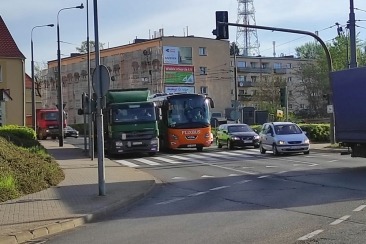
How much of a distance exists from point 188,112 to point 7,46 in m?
21.8

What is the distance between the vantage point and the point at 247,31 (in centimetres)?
11538

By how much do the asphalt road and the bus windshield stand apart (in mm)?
11291

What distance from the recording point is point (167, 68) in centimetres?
8175

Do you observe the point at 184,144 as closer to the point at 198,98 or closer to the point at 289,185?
the point at 198,98

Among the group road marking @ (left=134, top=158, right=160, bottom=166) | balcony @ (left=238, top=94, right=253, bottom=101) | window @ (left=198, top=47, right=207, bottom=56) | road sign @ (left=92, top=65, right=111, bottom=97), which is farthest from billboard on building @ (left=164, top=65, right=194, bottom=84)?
road sign @ (left=92, top=65, right=111, bottom=97)

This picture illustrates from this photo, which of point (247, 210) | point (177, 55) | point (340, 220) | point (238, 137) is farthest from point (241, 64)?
point (340, 220)

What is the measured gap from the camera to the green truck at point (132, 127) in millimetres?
30531

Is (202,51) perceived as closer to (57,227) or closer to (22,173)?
(22,173)

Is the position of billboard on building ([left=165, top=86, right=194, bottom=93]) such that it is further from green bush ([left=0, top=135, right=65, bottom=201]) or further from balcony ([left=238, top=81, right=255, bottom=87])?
green bush ([left=0, top=135, right=65, bottom=201])

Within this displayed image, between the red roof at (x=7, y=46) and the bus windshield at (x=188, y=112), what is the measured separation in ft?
65.2

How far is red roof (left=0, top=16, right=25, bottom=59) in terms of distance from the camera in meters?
48.4

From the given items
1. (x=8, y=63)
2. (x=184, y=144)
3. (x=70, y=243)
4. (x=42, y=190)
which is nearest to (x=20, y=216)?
(x=70, y=243)

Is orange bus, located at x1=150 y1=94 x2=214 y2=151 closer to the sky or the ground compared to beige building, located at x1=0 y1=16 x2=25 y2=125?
closer to the ground

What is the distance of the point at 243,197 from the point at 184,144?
1923 centimetres
